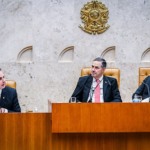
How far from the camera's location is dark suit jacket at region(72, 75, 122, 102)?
614 cm

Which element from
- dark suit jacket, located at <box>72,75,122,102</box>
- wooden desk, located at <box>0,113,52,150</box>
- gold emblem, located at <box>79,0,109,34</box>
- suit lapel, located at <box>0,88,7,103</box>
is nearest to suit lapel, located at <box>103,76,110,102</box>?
dark suit jacket, located at <box>72,75,122,102</box>

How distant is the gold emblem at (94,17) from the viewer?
7.77 metres

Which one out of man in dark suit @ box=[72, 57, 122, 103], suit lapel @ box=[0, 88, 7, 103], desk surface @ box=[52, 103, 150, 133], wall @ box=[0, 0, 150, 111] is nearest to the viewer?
desk surface @ box=[52, 103, 150, 133]

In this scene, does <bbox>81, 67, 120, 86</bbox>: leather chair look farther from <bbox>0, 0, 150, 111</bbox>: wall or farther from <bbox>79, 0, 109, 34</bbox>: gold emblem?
<bbox>79, 0, 109, 34</bbox>: gold emblem

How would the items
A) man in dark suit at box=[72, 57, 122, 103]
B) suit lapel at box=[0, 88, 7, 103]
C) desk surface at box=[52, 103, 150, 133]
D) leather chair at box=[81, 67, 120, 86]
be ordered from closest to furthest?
1. desk surface at box=[52, 103, 150, 133]
2. suit lapel at box=[0, 88, 7, 103]
3. man in dark suit at box=[72, 57, 122, 103]
4. leather chair at box=[81, 67, 120, 86]

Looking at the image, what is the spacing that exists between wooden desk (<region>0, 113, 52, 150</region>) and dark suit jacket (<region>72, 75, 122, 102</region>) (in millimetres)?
1573

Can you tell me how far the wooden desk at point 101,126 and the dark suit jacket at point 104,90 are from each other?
4.71 feet

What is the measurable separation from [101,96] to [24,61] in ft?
7.02

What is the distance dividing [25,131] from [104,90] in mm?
1769

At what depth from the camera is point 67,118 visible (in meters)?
4.56

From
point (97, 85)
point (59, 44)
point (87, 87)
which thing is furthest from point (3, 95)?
point (59, 44)

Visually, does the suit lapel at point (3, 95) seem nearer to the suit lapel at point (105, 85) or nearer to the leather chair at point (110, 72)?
the suit lapel at point (105, 85)

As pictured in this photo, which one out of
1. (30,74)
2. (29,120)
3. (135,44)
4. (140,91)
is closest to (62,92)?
(30,74)

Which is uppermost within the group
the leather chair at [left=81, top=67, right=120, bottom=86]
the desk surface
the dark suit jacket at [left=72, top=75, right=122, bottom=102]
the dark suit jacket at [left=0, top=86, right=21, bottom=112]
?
the leather chair at [left=81, top=67, right=120, bottom=86]
